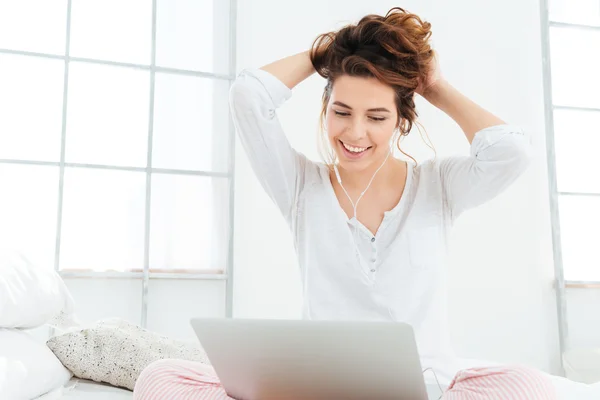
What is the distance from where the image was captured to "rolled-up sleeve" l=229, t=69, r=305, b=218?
4.97 feet

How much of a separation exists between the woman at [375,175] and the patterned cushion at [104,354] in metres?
0.40

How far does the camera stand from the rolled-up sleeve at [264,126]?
152 centimetres

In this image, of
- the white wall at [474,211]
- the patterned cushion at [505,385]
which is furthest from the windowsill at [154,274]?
the patterned cushion at [505,385]

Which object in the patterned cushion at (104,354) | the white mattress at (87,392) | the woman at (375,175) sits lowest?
the white mattress at (87,392)

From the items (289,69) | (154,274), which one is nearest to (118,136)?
(154,274)

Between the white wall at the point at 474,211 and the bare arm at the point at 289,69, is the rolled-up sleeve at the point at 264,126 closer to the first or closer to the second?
the bare arm at the point at 289,69

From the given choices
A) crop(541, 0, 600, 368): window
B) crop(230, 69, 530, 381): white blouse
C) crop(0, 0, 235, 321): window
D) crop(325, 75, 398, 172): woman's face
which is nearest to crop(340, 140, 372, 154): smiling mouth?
crop(325, 75, 398, 172): woman's face

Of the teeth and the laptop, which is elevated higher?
the teeth

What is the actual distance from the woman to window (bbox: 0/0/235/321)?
132cm

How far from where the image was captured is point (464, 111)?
157 cm

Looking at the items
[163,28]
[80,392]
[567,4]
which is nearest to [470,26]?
Result: [567,4]

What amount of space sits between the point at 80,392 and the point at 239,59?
1898 mm

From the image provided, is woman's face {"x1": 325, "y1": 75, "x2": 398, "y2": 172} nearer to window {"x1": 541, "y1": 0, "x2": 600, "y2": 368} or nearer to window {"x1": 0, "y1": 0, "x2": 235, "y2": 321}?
window {"x1": 0, "y1": 0, "x2": 235, "y2": 321}

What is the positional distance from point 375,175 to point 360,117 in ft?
0.65
